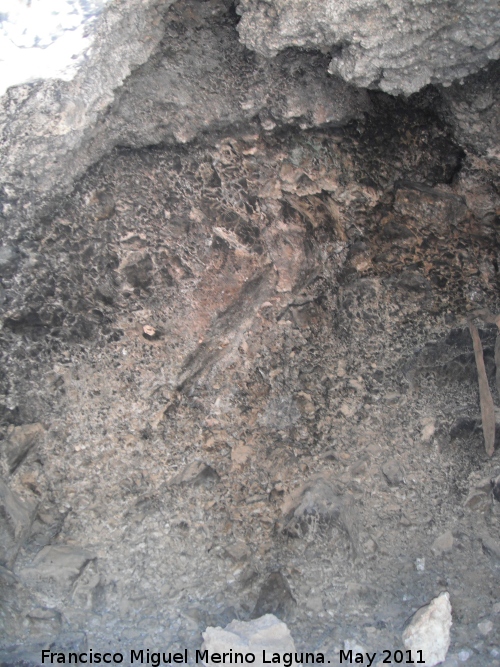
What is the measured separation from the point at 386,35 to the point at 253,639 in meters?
1.35

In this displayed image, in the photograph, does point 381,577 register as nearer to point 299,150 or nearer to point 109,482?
point 109,482

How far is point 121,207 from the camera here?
1.19 meters

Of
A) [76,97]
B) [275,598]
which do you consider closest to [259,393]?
[275,598]

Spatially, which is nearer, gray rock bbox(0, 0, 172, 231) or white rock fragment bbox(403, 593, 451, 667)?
gray rock bbox(0, 0, 172, 231)

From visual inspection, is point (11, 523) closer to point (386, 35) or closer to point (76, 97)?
point (76, 97)

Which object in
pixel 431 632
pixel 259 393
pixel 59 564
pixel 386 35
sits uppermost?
pixel 386 35

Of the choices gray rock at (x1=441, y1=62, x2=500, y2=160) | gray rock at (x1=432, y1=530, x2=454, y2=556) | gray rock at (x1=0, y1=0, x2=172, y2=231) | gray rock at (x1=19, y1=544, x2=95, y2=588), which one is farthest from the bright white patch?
gray rock at (x1=432, y1=530, x2=454, y2=556)

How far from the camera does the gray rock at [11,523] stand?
132 cm

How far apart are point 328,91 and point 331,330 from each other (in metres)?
0.57

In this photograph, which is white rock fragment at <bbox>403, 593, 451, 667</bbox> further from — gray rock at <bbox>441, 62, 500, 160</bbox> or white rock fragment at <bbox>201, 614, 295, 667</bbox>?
gray rock at <bbox>441, 62, 500, 160</bbox>

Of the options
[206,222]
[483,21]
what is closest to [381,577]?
[206,222]

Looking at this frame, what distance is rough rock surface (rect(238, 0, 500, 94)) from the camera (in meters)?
0.88

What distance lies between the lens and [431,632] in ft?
4.30

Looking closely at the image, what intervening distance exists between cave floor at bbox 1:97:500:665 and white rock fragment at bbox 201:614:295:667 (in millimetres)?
92
